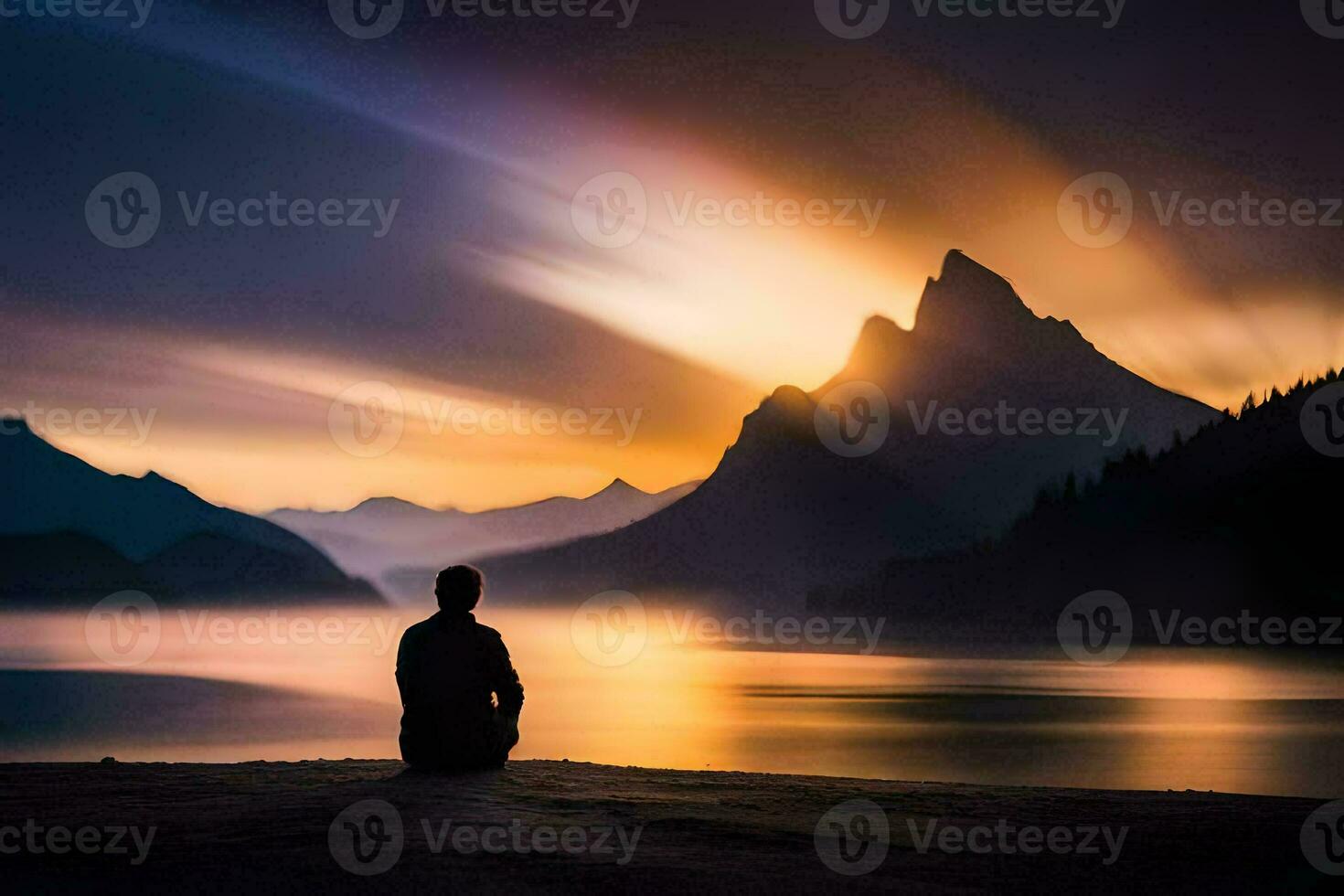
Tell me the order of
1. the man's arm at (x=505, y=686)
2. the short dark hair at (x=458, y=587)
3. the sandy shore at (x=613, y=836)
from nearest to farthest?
the sandy shore at (x=613, y=836) → the short dark hair at (x=458, y=587) → the man's arm at (x=505, y=686)

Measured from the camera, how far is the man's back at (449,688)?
41.7 ft

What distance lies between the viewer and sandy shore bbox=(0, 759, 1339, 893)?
8.94 metres

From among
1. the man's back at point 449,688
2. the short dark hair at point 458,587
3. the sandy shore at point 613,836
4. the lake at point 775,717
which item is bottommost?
the sandy shore at point 613,836

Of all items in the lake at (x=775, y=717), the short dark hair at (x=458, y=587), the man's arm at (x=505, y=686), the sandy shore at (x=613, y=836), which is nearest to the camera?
the sandy shore at (x=613, y=836)

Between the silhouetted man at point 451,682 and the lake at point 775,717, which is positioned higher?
the lake at point 775,717

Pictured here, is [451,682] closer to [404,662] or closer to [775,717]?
[404,662]

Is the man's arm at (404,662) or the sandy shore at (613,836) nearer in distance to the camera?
the sandy shore at (613,836)

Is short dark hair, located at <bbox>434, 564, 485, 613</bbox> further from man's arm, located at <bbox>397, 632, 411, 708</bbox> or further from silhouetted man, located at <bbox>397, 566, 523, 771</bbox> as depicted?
man's arm, located at <bbox>397, 632, 411, 708</bbox>

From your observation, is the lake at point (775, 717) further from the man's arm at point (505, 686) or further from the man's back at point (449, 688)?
the man's back at point (449, 688)

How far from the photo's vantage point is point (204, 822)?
10.5 metres

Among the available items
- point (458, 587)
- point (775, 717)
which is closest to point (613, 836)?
point (458, 587)

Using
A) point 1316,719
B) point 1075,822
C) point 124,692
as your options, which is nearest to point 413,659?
point 1075,822

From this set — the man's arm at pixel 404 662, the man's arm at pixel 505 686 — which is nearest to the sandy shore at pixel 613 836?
the man's arm at pixel 505 686

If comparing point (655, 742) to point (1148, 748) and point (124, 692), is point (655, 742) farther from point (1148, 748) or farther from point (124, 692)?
point (124, 692)
